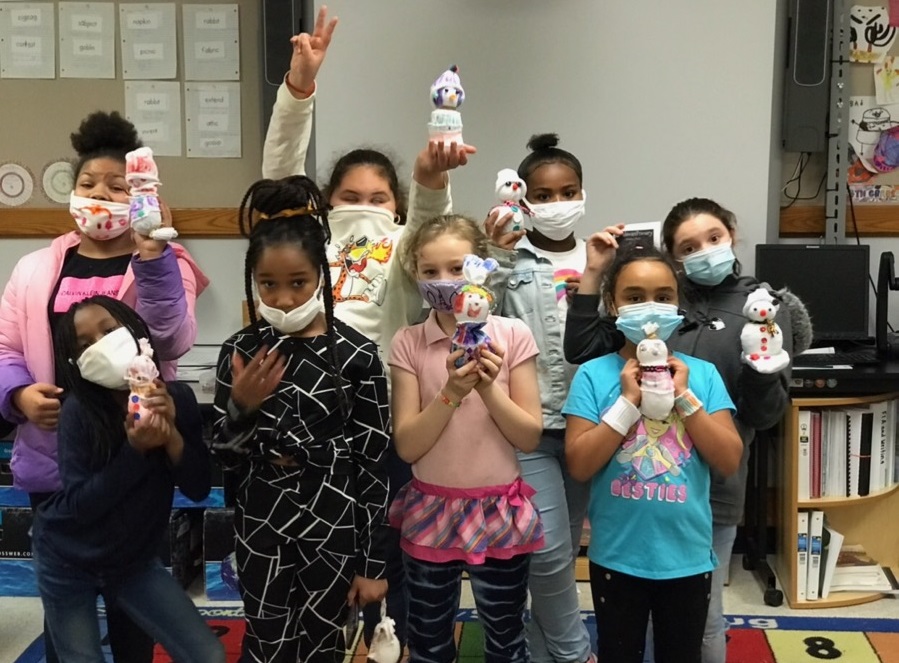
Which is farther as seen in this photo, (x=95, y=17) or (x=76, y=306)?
(x=95, y=17)

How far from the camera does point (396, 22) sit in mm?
2746

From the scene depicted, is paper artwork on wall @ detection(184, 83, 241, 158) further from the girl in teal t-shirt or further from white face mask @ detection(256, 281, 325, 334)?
the girl in teal t-shirt

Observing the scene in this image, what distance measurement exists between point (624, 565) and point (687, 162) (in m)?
1.71

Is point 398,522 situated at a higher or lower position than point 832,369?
lower

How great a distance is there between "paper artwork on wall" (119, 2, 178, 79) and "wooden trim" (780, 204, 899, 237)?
7.83ft

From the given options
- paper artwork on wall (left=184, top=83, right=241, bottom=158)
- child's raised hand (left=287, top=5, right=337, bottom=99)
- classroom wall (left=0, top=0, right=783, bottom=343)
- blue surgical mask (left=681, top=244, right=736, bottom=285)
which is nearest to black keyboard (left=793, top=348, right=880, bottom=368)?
classroom wall (left=0, top=0, right=783, bottom=343)

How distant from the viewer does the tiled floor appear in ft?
7.91

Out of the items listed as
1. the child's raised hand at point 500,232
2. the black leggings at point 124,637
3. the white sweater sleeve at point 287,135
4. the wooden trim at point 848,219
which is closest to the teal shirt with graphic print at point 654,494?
the child's raised hand at point 500,232

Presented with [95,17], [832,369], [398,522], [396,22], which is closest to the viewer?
[398,522]

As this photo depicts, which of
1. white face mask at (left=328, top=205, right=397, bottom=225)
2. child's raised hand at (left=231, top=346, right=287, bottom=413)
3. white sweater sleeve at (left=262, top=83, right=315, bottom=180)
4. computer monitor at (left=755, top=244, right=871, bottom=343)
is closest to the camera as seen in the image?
child's raised hand at (left=231, top=346, right=287, bottom=413)

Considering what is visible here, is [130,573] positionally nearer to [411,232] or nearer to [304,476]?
[304,476]

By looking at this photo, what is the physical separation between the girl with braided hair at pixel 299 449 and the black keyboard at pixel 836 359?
1631mm

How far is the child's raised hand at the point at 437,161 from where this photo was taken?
5.23 ft

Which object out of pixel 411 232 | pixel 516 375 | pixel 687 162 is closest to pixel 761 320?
pixel 516 375
